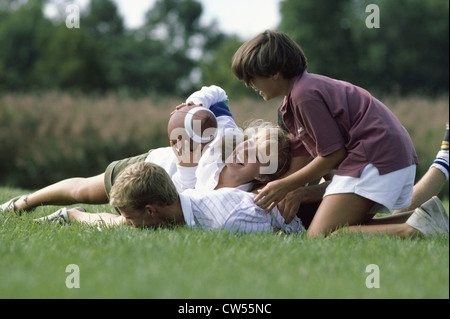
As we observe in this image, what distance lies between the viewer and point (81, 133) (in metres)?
11.7

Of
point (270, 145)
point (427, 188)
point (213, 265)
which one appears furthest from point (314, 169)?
point (427, 188)

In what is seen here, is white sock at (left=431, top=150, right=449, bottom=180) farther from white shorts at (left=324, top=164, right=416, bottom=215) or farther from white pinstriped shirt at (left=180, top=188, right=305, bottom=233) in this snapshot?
white pinstriped shirt at (left=180, top=188, right=305, bottom=233)

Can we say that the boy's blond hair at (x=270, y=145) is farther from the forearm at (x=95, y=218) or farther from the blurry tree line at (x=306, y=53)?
the blurry tree line at (x=306, y=53)

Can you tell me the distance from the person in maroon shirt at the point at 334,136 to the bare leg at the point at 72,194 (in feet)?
5.20

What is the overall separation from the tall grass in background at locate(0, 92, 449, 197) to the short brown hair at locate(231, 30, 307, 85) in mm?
7105

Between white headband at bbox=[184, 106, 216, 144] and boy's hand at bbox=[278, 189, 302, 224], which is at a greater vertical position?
white headband at bbox=[184, 106, 216, 144]

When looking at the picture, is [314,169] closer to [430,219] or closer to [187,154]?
[430,219]

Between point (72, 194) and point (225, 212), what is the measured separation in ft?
5.20

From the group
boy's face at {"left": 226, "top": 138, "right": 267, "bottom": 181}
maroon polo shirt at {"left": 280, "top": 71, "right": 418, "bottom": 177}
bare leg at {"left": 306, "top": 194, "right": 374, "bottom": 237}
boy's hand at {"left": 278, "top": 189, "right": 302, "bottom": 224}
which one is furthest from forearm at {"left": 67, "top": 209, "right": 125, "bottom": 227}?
maroon polo shirt at {"left": 280, "top": 71, "right": 418, "bottom": 177}

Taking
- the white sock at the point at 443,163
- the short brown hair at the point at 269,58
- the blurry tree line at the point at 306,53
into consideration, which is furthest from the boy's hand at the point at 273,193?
the blurry tree line at the point at 306,53

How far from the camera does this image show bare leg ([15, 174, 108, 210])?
4.85 metres
